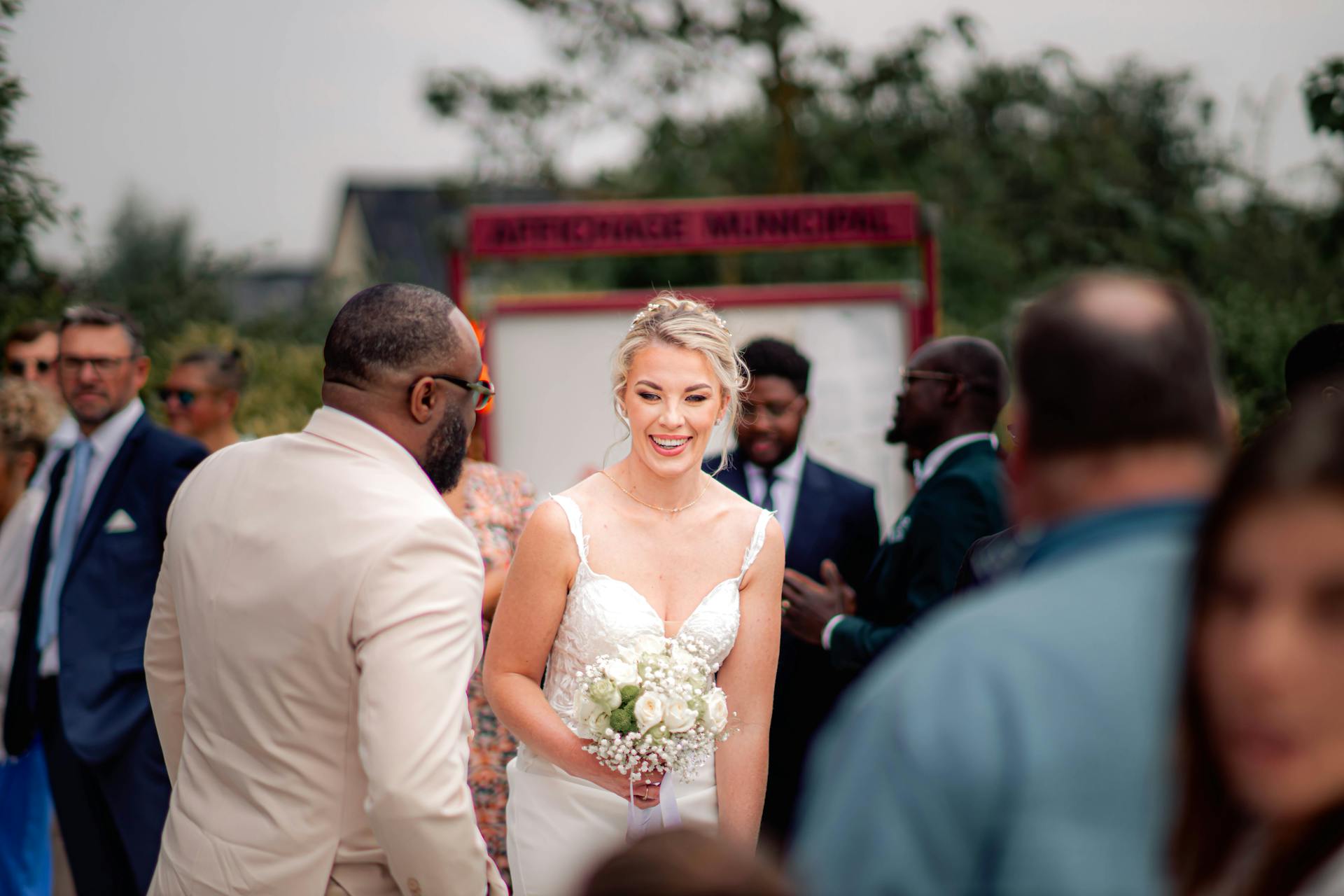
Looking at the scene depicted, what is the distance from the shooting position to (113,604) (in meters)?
4.96

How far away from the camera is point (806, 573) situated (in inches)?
210

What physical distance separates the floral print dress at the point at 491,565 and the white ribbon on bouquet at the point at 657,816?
804 mm

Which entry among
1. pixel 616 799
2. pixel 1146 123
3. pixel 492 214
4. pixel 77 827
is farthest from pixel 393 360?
pixel 1146 123

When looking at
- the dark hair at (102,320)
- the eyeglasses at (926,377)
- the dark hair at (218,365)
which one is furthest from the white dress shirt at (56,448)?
the eyeglasses at (926,377)

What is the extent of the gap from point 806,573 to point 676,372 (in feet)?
5.71

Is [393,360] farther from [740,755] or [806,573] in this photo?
[806,573]

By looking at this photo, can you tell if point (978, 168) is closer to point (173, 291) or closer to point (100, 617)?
point (173, 291)

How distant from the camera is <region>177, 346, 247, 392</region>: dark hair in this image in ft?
22.2

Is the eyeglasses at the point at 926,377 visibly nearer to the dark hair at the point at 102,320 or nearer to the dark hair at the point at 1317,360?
the dark hair at the point at 1317,360

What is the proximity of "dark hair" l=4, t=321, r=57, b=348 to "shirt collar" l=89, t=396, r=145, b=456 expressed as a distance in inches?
89.0

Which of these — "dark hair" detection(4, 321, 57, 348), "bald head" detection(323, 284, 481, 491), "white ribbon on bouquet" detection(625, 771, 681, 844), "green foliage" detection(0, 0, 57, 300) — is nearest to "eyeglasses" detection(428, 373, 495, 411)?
"bald head" detection(323, 284, 481, 491)

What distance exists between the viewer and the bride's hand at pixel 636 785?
345cm

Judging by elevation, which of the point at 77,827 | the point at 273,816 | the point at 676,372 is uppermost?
the point at 676,372

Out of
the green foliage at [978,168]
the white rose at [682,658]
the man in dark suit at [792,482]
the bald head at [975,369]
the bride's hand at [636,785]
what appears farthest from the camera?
the green foliage at [978,168]
